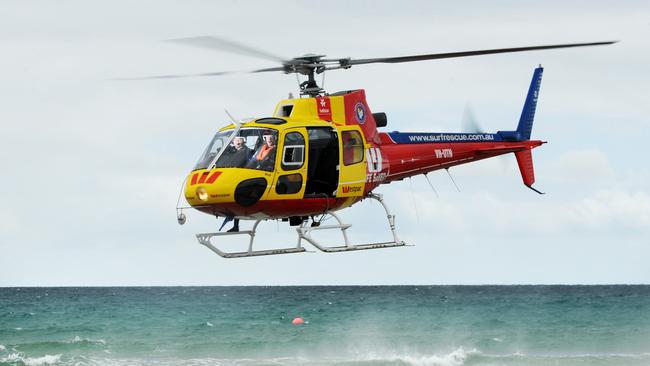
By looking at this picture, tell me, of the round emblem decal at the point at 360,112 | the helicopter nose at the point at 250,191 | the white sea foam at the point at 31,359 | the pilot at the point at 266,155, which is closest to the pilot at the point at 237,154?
the pilot at the point at 266,155

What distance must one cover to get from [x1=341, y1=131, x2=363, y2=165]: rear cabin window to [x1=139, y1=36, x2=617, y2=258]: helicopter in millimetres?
16

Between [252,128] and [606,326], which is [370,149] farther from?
[606,326]

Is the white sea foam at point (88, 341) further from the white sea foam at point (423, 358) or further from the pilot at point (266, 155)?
the pilot at point (266, 155)

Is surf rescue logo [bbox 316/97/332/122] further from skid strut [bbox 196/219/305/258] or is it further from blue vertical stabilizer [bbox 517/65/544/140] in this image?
blue vertical stabilizer [bbox 517/65/544/140]

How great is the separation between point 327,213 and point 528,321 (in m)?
33.7

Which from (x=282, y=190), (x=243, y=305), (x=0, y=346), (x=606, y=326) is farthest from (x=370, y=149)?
(x=243, y=305)

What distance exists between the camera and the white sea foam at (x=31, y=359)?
3331cm

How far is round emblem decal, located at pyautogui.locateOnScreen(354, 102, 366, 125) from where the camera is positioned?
1659cm

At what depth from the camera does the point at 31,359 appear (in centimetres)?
3416

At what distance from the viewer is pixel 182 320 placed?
49125mm

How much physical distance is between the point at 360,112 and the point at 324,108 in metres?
0.82

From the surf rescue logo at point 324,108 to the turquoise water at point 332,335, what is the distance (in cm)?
1858

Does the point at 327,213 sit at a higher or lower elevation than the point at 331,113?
lower

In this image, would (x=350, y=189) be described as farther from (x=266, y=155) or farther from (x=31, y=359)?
(x=31, y=359)
